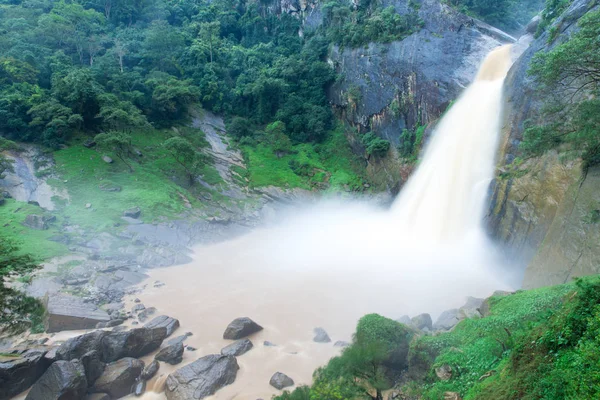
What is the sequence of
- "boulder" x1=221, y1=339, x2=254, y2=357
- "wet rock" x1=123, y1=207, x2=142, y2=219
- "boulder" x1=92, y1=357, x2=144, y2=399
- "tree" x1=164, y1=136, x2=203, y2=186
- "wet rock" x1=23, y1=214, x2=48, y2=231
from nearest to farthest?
"boulder" x1=92, y1=357, x2=144, y2=399, "boulder" x1=221, y1=339, x2=254, y2=357, "wet rock" x1=23, y1=214, x2=48, y2=231, "wet rock" x1=123, y1=207, x2=142, y2=219, "tree" x1=164, y1=136, x2=203, y2=186

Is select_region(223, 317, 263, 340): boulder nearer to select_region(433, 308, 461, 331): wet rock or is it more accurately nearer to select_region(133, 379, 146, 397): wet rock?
select_region(133, 379, 146, 397): wet rock

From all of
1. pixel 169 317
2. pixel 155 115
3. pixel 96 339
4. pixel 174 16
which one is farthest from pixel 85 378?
pixel 174 16

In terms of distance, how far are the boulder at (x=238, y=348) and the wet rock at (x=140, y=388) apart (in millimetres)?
2711

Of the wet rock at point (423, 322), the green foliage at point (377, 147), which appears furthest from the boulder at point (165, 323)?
the green foliage at point (377, 147)

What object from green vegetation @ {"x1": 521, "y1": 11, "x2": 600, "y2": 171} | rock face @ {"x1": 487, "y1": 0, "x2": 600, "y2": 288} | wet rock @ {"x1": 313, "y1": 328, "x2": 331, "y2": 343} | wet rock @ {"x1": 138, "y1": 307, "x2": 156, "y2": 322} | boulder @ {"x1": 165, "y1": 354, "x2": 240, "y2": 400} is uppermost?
green vegetation @ {"x1": 521, "y1": 11, "x2": 600, "y2": 171}

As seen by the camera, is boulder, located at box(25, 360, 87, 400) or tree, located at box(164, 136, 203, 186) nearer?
boulder, located at box(25, 360, 87, 400)

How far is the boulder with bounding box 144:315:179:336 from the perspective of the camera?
13.8 meters

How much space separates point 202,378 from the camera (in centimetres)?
1072

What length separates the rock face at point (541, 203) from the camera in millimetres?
12922

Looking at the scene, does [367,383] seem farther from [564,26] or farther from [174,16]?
[174,16]

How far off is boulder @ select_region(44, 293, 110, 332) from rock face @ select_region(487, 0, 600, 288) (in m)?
18.3

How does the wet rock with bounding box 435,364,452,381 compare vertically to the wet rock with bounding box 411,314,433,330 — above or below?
above

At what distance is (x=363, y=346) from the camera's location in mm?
9383

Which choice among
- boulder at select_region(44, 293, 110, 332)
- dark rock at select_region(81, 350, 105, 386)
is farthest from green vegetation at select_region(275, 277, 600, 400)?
boulder at select_region(44, 293, 110, 332)
